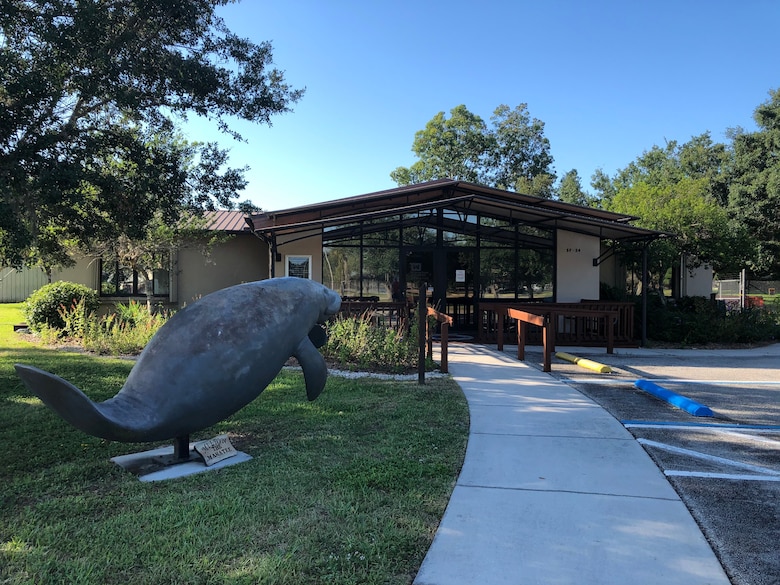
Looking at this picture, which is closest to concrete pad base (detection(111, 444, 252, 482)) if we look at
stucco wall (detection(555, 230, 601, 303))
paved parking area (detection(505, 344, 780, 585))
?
paved parking area (detection(505, 344, 780, 585))

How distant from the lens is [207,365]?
153 inches

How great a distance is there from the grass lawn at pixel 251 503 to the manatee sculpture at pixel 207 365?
1.83 ft

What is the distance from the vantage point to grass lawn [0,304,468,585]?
2.74 meters

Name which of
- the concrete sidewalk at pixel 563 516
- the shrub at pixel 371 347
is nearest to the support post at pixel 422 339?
the shrub at pixel 371 347

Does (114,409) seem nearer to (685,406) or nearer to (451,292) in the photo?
(685,406)

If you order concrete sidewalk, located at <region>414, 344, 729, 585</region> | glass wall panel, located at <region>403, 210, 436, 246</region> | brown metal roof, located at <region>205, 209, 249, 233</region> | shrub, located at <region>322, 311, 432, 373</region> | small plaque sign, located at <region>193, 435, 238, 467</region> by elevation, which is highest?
brown metal roof, located at <region>205, 209, 249, 233</region>

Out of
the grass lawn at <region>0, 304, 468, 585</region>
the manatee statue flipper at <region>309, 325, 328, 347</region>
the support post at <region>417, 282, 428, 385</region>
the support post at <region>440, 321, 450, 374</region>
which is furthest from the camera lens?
the support post at <region>440, 321, 450, 374</region>

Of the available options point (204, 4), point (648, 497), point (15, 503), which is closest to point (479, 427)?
point (648, 497)

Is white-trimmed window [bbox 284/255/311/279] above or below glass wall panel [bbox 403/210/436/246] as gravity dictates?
below

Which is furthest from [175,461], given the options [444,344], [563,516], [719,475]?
[444,344]

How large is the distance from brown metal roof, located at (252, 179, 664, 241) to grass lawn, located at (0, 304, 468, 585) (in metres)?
7.58

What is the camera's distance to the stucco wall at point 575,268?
14727 millimetres

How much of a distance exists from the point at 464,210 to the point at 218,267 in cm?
873

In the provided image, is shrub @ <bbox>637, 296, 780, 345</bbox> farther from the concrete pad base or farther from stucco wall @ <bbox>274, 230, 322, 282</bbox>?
the concrete pad base
